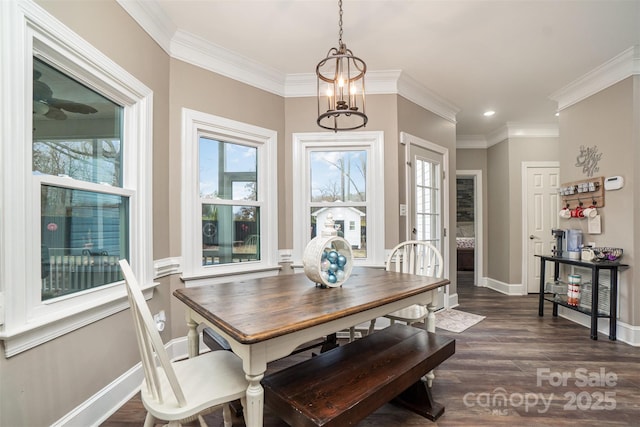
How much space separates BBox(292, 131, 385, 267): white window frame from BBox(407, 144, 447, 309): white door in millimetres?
452

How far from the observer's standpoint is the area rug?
3.21 m

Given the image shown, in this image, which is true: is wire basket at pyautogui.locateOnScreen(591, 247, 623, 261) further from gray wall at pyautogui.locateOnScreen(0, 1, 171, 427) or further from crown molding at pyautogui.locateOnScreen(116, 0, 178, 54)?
crown molding at pyautogui.locateOnScreen(116, 0, 178, 54)

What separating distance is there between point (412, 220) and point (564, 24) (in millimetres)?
2108

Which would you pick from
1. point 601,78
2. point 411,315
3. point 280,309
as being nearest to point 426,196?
point 411,315

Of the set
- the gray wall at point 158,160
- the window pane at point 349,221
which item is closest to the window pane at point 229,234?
the gray wall at point 158,160

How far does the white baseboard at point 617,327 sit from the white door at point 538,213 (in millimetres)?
1232

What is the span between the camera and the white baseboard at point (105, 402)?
4.98 feet

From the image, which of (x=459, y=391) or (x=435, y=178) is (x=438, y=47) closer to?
(x=435, y=178)

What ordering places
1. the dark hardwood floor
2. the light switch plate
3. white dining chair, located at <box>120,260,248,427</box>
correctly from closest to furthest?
1. white dining chair, located at <box>120,260,248,427</box>
2. the dark hardwood floor
3. the light switch plate

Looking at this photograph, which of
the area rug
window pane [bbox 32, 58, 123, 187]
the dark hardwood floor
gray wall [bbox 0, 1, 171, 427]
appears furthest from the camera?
the area rug

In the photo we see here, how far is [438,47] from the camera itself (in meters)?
2.64

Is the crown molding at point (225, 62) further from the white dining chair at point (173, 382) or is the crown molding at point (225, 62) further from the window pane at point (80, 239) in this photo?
the white dining chair at point (173, 382)

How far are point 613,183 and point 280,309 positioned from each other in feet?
11.7

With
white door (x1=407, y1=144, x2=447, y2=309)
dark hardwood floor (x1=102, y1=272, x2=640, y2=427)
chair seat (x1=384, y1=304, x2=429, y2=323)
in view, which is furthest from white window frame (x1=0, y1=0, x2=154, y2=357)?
white door (x1=407, y1=144, x2=447, y2=309)
